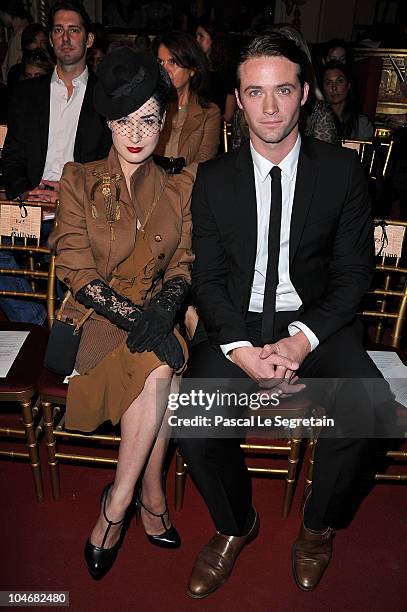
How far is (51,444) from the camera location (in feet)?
7.21

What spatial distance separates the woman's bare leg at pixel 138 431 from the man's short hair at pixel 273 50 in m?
1.05

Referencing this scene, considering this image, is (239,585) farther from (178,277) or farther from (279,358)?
(178,277)

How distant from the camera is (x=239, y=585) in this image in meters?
2.03

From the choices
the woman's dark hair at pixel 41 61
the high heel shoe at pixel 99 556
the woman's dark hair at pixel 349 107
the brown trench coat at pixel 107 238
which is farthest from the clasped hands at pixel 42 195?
the woman's dark hair at pixel 349 107

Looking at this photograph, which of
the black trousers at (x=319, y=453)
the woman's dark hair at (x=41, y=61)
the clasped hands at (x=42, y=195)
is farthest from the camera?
the woman's dark hair at (x=41, y=61)

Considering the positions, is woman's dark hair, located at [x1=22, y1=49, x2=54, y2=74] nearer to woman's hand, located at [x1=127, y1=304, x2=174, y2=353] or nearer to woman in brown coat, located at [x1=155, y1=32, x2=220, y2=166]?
woman in brown coat, located at [x1=155, y1=32, x2=220, y2=166]

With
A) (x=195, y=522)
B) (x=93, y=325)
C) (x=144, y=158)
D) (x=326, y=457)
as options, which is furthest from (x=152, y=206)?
(x=195, y=522)

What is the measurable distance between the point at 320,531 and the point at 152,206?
1272mm

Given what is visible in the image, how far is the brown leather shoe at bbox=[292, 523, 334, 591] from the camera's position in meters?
2.01

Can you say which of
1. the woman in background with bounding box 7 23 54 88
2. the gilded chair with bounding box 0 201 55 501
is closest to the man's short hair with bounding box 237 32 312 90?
the gilded chair with bounding box 0 201 55 501

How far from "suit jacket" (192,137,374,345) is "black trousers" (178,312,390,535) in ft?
0.28

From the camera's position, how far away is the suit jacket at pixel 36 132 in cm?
326

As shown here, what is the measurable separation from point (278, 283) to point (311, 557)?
953 millimetres

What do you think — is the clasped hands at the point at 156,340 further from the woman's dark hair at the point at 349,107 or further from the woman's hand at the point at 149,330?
the woman's dark hair at the point at 349,107
